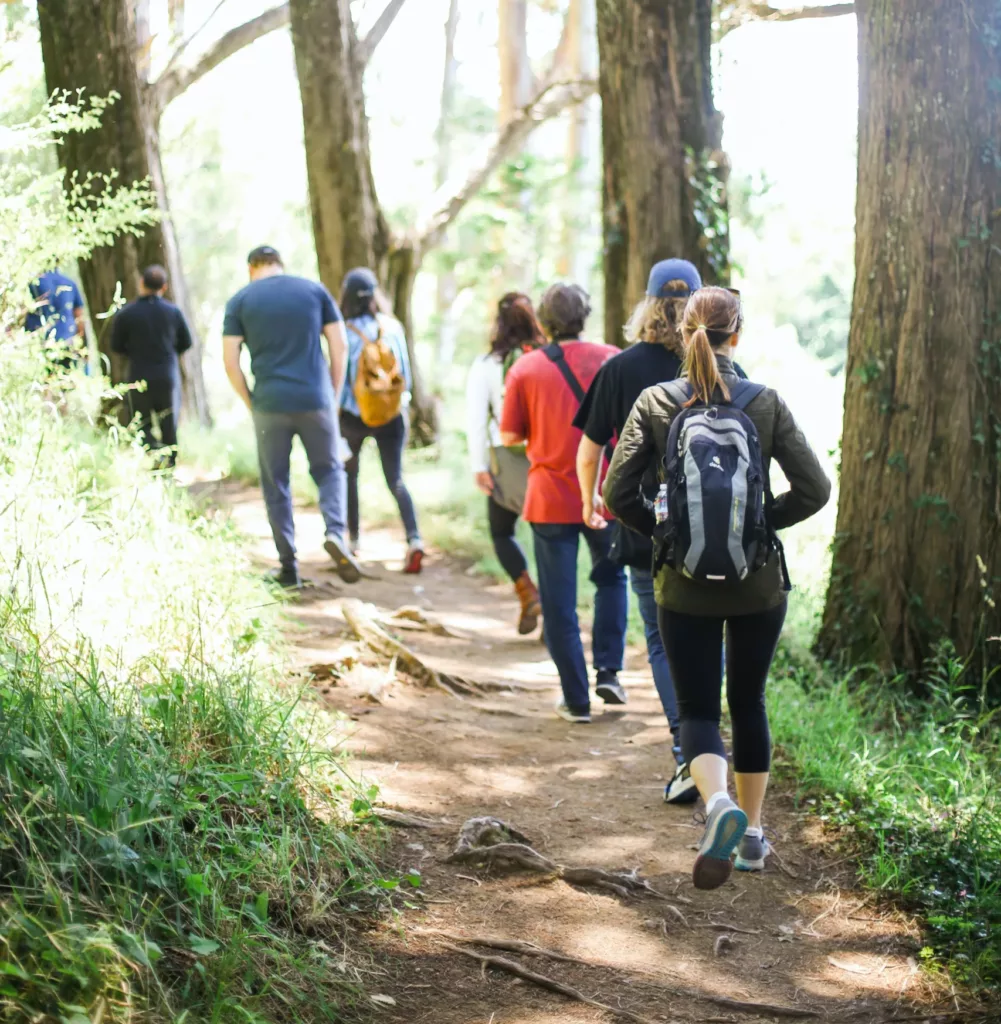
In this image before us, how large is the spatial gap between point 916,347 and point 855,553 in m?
1.12

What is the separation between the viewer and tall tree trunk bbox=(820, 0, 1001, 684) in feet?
19.5

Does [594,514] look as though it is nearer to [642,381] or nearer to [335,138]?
[642,381]

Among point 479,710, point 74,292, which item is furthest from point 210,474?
point 479,710

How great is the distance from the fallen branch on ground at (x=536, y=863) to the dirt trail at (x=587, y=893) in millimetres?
41

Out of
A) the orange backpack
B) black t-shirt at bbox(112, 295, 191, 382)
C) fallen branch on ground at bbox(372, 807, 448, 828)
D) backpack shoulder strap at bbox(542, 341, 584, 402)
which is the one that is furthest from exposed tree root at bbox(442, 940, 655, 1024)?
black t-shirt at bbox(112, 295, 191, 382)

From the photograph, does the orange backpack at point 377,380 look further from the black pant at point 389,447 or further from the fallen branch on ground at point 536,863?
the fallen branch on ground at point 536,863

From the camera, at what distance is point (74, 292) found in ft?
36.7

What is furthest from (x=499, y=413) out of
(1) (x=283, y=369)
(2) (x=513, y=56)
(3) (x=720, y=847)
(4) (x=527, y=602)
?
(2) (x=513, y=56)

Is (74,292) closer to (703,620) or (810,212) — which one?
(703,620)

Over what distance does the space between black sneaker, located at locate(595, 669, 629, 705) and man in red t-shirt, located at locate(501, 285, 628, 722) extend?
0.78 ft

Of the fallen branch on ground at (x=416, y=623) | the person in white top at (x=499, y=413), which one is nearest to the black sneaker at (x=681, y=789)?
the person in white top at (x=499, y=413)

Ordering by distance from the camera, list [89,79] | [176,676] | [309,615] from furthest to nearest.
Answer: [89,79]
[309,615]
[176,676]

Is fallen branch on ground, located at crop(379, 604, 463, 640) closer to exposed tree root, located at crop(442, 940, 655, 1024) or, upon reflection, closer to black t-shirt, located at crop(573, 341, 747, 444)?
black t-shirt, located at crop(573, 341, 747, 444)

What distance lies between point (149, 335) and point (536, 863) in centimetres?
→ 740
